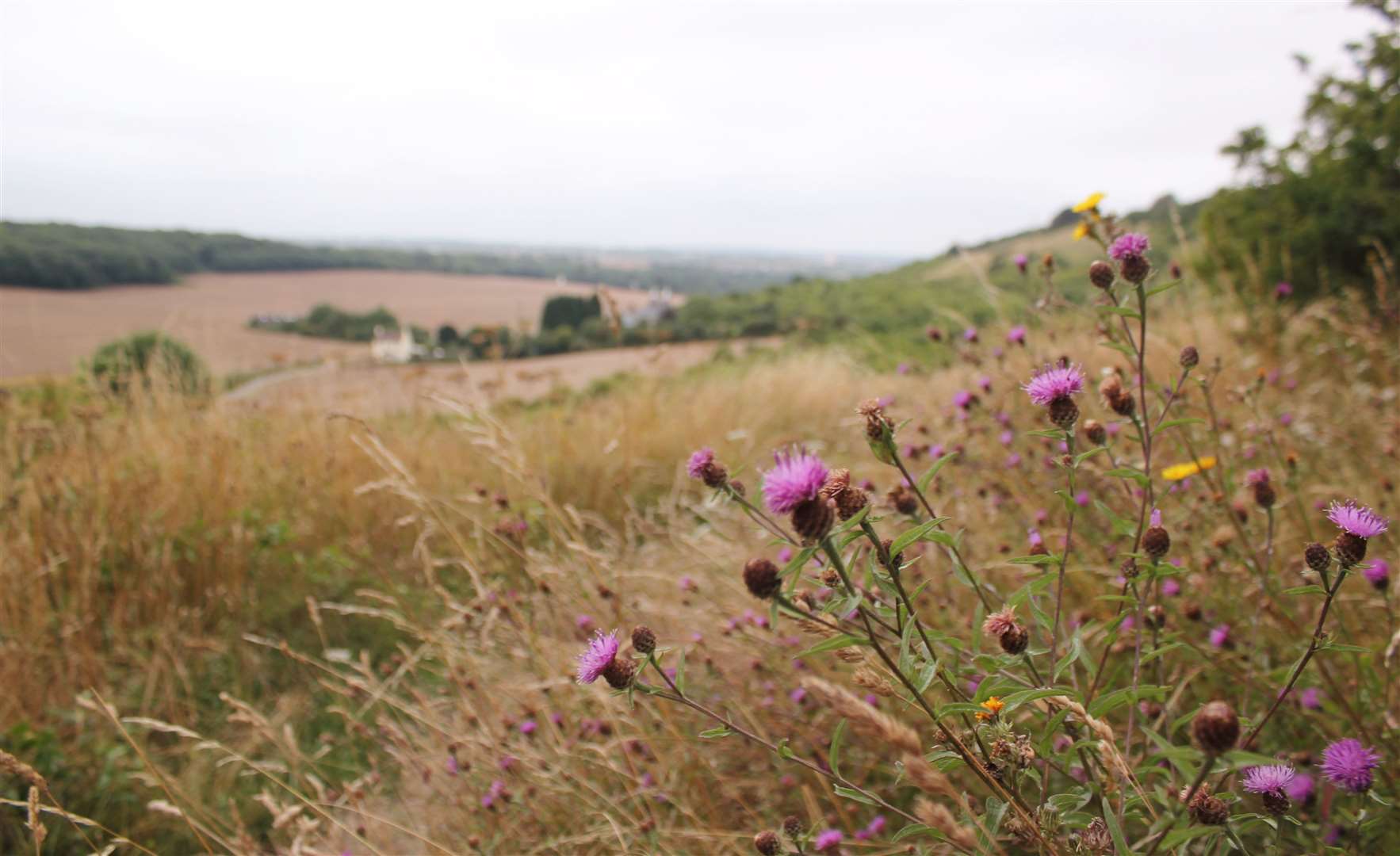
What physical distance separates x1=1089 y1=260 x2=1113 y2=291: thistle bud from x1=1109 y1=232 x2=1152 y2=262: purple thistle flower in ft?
0.46

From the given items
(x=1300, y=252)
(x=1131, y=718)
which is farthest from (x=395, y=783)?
(x=1300, y=252)

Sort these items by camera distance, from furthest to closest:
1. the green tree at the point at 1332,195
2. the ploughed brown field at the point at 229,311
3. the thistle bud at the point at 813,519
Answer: the ploughed brown field at the point at 229,311
the green tree at the point at 1332,195
the thistle bud at the point at 813,519

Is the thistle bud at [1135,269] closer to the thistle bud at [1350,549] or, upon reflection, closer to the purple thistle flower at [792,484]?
the thistle bud at [1350,549]

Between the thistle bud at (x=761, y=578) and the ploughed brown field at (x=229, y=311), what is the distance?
269 cm

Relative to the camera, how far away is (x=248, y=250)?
9.51 m

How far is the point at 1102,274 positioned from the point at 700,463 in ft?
2.52

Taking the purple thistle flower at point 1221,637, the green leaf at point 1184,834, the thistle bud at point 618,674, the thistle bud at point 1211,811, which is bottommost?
the purple thistle flower at point 1221,637

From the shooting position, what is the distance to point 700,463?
99cm

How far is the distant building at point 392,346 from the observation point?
7.03 m

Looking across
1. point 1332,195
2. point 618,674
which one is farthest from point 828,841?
point 1332,195

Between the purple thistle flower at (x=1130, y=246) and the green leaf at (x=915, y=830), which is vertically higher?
the purple thistle flower at (x=1130, y=246)

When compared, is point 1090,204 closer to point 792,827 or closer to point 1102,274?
point 1102,274

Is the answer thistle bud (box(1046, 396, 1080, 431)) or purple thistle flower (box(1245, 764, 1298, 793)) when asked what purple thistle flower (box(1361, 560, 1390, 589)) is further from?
thistle bud (box(1046, 396, 1080, 431))

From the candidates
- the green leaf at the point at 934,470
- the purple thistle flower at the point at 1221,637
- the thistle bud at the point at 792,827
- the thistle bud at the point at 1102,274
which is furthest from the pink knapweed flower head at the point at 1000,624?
the purple thistle flower at the point at 1221,637
